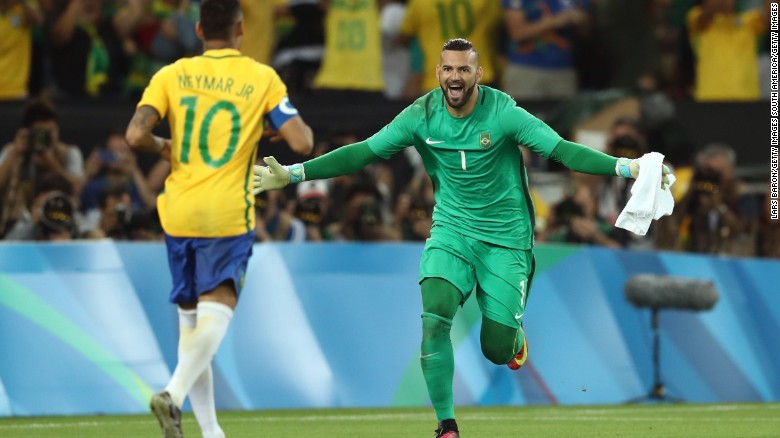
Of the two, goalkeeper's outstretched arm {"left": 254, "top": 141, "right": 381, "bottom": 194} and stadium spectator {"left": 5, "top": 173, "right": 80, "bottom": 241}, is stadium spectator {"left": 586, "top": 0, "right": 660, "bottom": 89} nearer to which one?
stadium spectator {"left": 5, "top": 173, "right": 80, "bottom": 241}

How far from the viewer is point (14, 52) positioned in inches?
675

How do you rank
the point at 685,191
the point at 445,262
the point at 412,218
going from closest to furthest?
the point at 445,262
the point at 412,218
the point at 685,191

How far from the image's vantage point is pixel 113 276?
13.4 metres

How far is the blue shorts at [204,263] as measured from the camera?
870cm

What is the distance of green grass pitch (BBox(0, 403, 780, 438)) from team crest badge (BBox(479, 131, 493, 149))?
212 centimetres

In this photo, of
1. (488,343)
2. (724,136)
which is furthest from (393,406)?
(724,136)

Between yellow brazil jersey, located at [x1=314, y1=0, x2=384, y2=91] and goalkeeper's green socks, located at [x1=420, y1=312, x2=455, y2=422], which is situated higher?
yellow brazil jersey, located at [x1=314, y1=0, x2=384, y2=91]

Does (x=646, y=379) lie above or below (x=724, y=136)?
below

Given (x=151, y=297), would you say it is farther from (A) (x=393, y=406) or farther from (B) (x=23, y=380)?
(A) (x=393, y=406)

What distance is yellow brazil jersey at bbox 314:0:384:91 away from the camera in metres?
17.8

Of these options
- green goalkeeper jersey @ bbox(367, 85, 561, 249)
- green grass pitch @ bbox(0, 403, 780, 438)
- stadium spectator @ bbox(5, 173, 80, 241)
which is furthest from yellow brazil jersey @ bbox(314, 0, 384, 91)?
green goalkeeper jersey @ bbox(367, 85, 561, 249)

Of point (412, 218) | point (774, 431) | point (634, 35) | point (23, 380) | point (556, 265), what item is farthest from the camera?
point (634, 35)

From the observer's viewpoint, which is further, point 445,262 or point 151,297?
point 151,297

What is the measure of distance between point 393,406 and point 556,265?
1.96 m
